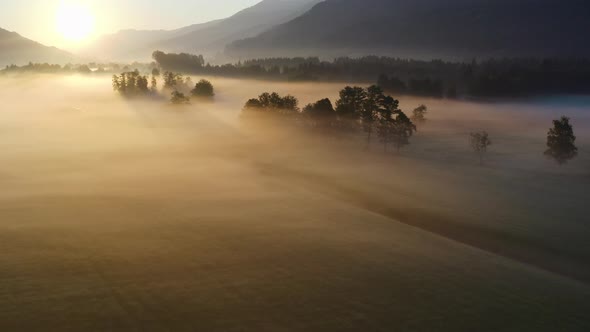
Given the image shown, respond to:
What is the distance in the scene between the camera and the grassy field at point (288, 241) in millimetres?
30016

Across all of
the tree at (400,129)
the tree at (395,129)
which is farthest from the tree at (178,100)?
the tree at (400,129)

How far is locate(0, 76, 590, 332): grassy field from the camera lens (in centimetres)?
3002

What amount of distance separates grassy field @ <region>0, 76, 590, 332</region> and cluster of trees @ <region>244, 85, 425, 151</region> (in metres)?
5.85

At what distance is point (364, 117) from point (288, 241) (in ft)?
210

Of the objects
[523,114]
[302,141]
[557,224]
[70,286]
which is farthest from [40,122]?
[523,114]

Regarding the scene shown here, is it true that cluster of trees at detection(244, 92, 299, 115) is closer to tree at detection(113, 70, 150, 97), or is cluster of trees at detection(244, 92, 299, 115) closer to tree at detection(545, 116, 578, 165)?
tree at detection(545, 116, 578, 165)

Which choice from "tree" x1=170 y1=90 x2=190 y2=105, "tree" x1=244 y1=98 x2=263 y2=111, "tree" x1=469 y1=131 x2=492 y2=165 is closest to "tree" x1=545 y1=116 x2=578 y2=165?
"tree" x1=469 y1=131 x2=492 y2=165

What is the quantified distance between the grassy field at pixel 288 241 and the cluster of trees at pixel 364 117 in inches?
230

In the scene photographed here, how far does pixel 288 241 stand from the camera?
4250 centimetres

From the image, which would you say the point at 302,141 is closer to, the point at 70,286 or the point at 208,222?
the point at 208,222

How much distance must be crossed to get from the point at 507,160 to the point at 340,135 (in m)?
33.1

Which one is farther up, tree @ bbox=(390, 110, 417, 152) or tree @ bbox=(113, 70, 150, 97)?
tree @ bbox=(113, 70, 150, 97)

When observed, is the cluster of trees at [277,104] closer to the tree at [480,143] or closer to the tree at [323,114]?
the tree at [323,114]

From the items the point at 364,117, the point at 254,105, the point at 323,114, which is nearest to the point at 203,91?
the point at 254,105
